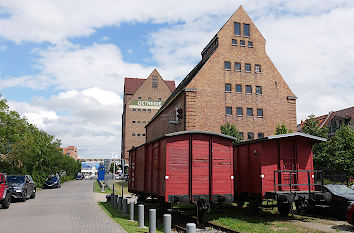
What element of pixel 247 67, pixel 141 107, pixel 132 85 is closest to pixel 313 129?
pixel 247 67

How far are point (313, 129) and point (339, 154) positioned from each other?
4.25 metres

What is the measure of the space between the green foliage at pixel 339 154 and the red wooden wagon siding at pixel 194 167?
67.9 feet

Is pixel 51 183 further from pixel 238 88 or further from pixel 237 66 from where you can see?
pixel 237 66

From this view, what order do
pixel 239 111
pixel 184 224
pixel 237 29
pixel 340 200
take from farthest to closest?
pixel 237 29 < pixel 239 111 < pixel 340 200 < pixel 184 224

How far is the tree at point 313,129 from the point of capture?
108 ft

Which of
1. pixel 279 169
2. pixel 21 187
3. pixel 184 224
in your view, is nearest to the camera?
pixel 184 224

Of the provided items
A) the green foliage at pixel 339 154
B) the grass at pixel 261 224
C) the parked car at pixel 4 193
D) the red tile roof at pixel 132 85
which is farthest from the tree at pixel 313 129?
the red tile roof at pixel 132 85

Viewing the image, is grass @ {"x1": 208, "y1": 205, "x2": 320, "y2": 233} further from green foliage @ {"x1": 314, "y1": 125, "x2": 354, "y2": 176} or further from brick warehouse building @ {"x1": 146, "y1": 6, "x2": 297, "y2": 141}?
brick warehouse building @ {"x1": 146, "y1": 6, "x2": 297, "y2": 141}

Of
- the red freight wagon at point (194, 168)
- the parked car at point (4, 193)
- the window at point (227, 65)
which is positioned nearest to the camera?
the red freight wagon at point (194, 168)

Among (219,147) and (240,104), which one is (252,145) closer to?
(219,147)

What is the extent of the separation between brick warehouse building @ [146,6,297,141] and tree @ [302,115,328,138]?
197 centimetres

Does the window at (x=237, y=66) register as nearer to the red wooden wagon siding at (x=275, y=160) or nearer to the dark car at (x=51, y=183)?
the red wooden wagon siding at (x=275, y=160)

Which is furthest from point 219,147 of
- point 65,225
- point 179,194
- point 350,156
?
point 350,156

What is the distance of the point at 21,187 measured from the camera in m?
21.3
